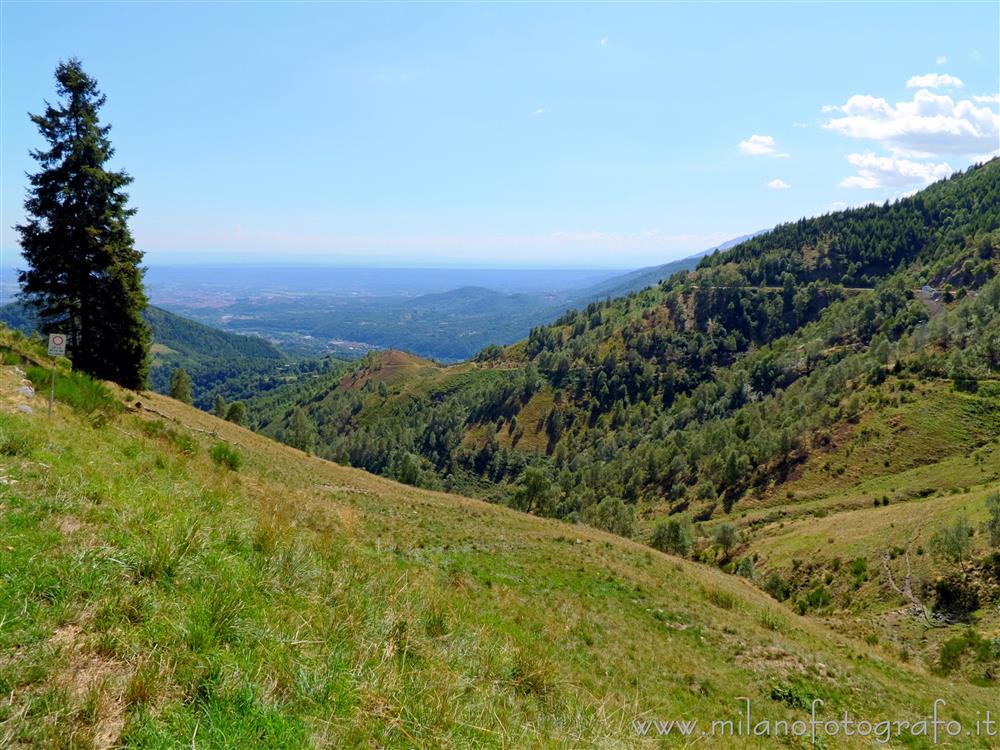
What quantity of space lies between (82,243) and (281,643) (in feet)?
97.0

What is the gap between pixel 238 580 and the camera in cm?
549

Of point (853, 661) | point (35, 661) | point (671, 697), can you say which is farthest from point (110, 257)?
point (853, 661)

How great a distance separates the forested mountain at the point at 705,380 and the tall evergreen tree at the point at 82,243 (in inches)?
1600

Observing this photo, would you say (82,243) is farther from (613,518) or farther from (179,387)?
(613,518)

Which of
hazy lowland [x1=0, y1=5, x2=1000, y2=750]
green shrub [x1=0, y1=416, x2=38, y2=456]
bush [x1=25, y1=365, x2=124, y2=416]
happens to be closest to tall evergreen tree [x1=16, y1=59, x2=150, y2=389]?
hazy lowland [x1=0, y1=5, x2=1000, y2=750]

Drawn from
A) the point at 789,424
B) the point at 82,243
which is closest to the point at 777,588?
the point at 82,243

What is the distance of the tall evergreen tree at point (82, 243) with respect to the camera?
23672 mm

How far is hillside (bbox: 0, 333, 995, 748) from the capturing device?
12.0 ft

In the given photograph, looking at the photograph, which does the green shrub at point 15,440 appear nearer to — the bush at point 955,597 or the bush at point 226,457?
the bush at point 226,457

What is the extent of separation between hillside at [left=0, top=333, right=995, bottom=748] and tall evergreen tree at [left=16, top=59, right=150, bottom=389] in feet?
50.4

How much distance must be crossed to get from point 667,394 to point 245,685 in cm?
15616

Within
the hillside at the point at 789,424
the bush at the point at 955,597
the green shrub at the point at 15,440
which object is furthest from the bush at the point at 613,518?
the green shrub at the point at 15,440

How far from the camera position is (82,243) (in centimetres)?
2477

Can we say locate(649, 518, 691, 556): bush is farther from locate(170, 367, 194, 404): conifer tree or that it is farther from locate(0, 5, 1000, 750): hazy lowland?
locate(170, 367, 194, 404): conifer tree
